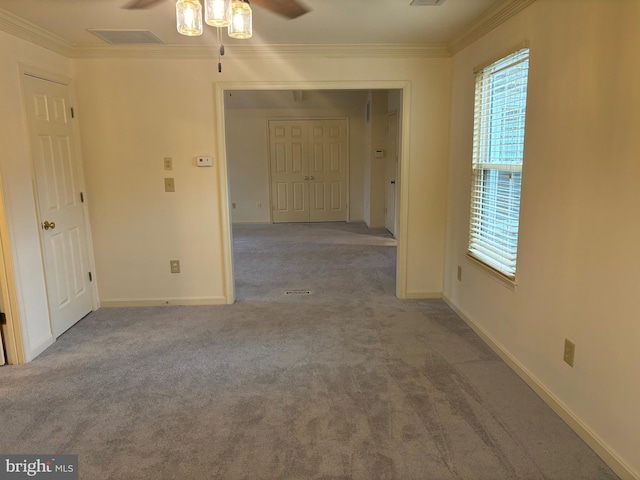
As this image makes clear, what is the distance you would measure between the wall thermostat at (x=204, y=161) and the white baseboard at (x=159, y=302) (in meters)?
1.27

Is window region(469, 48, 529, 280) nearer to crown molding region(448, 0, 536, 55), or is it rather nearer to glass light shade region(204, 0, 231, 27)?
crown molding region(448, 0, 536, 55)

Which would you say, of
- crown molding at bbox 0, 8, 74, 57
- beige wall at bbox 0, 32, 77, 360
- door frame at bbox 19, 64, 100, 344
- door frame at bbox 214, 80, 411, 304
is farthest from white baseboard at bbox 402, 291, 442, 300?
crown molding at bbox 0, 8, 74, 57

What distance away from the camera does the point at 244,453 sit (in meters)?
2.12

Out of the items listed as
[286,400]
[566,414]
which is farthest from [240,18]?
[566,414]

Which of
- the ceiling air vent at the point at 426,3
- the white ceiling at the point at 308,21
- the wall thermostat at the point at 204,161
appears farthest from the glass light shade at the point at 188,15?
the wall thermostat at the point at 204,161

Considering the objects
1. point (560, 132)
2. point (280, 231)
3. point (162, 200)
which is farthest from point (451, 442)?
point (280, 231)

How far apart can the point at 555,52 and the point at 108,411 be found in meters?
3.13

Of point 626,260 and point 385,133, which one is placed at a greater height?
point 385,133

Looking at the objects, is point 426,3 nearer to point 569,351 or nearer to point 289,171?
point 569,351

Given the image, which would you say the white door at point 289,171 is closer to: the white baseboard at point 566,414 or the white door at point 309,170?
the white door at point 309,170

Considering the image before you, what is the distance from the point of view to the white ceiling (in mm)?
2826

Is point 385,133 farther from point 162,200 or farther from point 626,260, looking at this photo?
point 626,260

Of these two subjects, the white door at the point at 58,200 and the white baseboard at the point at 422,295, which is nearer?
the white door at the point at 58,200

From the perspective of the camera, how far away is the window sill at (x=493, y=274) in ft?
9.51
